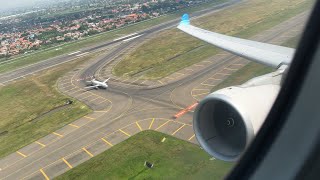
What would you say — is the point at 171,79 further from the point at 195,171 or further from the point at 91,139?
the point at 195,171

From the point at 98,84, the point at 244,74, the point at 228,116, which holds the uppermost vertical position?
the point at 228,116

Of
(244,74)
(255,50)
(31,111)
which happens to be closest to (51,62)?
(31,111)

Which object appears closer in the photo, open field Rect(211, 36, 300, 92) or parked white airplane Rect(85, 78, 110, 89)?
open field Rect(211, 36, 300, 92)

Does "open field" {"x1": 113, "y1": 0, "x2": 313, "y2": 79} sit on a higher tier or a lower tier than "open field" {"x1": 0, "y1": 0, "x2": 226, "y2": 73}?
higher

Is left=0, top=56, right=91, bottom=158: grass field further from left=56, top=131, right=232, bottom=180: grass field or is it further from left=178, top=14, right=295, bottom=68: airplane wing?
A: left=178, top=14, right=295, bottom=68: airplane wing

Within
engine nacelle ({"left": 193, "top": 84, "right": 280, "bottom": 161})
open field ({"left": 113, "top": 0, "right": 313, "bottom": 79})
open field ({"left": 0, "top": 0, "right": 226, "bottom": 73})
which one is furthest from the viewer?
open field ({"left": 0, "top": 0, "right": 226, "bottom": 73})

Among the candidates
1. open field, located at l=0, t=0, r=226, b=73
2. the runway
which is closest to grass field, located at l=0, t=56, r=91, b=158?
the runway

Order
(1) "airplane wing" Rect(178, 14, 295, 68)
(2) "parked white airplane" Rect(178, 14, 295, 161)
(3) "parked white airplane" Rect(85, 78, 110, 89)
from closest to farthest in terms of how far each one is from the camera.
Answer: (2) "parked white airplane" Rect(178, 14, 295, 161), (1) "airplane wing" Rect(178, 14, 295, 68), (3) "parked white airplane" Rect(85, 78, 110, 89)

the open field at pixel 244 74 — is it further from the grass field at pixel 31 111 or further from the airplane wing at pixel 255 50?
the grass field at pixel 31 111

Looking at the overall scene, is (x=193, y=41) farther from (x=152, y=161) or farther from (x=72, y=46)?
(x=152, y=161)
